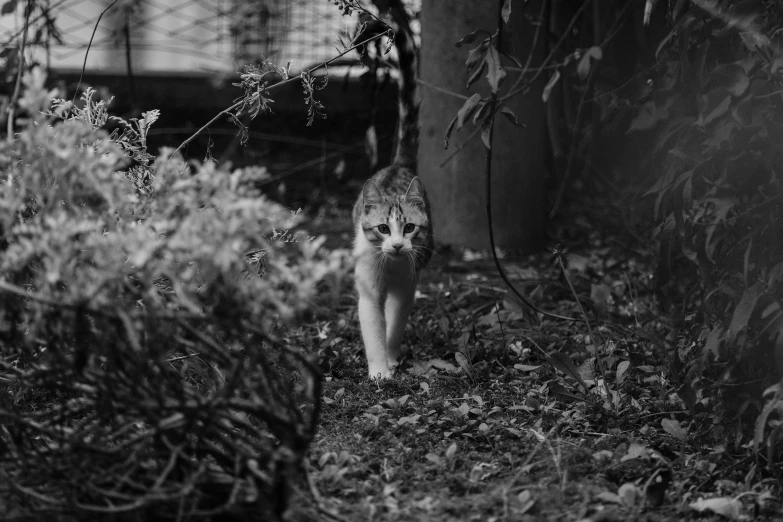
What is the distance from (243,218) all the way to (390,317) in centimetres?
207

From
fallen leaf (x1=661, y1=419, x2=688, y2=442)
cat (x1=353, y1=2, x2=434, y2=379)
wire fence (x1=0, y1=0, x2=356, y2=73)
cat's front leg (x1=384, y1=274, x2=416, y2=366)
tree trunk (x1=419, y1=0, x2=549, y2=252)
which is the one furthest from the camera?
wire fence (x1=0, y1=0, x2=356, y2=73)

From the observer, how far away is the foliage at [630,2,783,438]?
237 centimetres

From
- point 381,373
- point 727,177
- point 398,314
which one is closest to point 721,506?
point 727,177

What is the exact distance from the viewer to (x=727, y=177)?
8.21 feet

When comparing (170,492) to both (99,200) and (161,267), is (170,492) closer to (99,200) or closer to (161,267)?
(161,267)

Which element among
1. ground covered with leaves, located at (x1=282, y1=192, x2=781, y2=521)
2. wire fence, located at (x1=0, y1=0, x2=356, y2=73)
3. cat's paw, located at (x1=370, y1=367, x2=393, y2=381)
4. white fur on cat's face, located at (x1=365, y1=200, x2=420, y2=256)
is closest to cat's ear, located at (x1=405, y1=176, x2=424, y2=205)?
white fur on cat's face, located at (x1=365, y1=200, x2=420, y2=256)

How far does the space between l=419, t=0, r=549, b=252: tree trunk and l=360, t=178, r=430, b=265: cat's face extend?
4.67ft

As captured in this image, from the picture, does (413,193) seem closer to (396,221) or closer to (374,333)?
(396,221)

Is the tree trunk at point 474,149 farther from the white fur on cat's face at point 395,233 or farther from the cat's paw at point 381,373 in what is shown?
the cat's paw at point 381,373

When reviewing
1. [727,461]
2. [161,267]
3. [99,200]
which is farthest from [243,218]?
[727,461]

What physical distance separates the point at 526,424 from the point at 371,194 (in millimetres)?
1402

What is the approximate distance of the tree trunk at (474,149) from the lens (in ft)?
17.5

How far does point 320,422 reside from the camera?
301cm

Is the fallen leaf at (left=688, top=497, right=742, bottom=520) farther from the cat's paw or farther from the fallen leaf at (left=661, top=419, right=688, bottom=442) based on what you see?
the cat's paw
